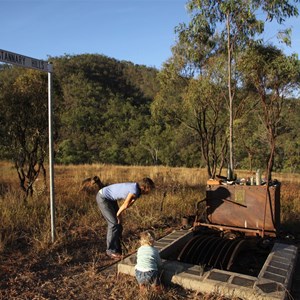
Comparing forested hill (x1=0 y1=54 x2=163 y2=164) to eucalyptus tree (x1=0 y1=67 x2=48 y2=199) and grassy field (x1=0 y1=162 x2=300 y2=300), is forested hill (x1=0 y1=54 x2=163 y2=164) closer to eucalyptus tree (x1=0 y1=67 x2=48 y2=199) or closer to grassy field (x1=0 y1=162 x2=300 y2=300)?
eucalyptus tree (x1=0 y1=67 x2=48 y2=199)

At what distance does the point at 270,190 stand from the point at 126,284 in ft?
10.1

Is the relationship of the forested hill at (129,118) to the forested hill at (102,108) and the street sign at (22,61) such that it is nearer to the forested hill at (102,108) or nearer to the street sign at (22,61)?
the forested hill at (102,108)

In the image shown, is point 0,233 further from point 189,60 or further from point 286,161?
point 286,161

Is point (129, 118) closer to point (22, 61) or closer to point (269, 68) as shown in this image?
point (269, 68)

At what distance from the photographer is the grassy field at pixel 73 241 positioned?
4.15m

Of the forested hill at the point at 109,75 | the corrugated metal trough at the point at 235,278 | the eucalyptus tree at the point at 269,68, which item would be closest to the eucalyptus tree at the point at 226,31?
the eucalyptus tree at the point at 269,68

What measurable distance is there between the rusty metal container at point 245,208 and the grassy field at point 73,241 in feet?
3.23

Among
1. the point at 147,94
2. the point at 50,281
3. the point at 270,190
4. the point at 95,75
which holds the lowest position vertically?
the point at 50,281

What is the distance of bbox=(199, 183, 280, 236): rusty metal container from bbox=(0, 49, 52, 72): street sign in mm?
3464

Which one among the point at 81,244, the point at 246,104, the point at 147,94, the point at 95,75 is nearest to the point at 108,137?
the point at 147,94

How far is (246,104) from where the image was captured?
13.2 m

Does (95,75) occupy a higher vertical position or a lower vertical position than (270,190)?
higher

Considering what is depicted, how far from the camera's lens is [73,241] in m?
5.91

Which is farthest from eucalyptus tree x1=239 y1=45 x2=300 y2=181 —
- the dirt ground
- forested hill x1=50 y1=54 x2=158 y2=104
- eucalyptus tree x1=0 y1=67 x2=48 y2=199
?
forested hill x1=50 y1=54 x2=158 y2=104
